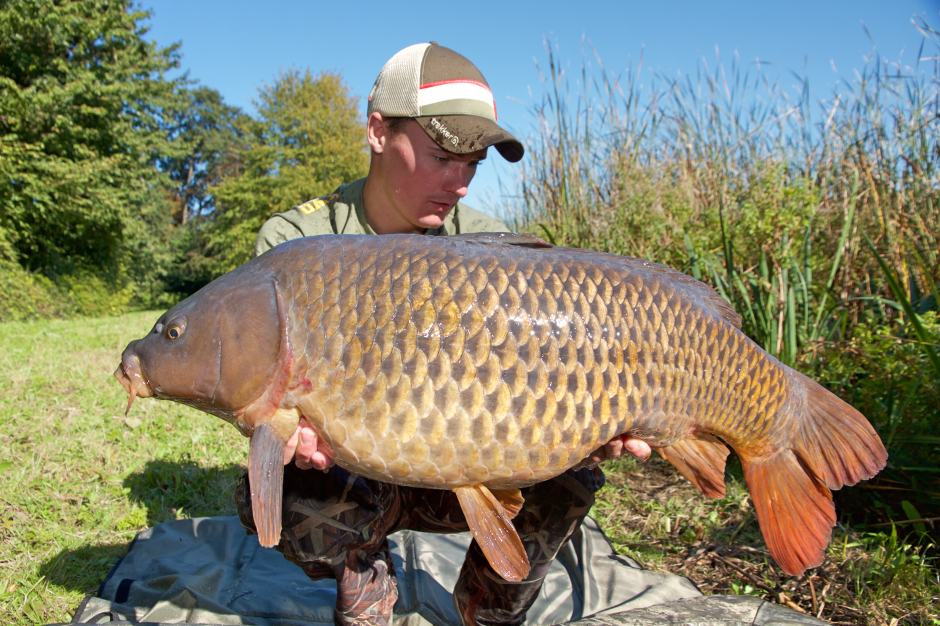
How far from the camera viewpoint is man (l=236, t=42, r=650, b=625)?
1.49m

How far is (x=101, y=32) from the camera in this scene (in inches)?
513

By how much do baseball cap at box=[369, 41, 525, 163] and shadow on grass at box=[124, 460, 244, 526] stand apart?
5.59ft

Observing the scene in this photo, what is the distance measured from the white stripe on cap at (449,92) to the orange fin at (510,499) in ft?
3.61

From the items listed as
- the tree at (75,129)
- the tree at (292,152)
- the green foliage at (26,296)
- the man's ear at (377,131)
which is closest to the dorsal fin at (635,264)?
the man's ear at (377,131)

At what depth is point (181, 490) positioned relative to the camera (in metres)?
2.53

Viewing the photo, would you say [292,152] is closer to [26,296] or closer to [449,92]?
[26,296]

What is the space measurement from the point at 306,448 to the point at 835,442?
3.99ft

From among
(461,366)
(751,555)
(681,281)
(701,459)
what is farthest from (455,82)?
(751,555)

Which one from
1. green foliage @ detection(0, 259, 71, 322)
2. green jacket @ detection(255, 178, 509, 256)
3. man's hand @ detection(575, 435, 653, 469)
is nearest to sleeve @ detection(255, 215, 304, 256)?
green jacket @ detection(255, 178, 509, 256)

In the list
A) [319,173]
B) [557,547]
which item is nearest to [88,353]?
[557,547]

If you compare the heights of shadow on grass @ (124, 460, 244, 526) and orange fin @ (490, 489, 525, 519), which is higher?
orange fin @ (490, 489, 525, 519)

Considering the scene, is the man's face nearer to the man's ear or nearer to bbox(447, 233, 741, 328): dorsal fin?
the man's ear

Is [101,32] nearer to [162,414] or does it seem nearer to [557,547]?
[162,414]

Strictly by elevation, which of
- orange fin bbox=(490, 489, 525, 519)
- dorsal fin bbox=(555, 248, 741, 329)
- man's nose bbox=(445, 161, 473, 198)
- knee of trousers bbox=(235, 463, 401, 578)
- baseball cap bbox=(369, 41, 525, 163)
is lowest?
knee of trousers bbox=(235, 463, 401, 578)
